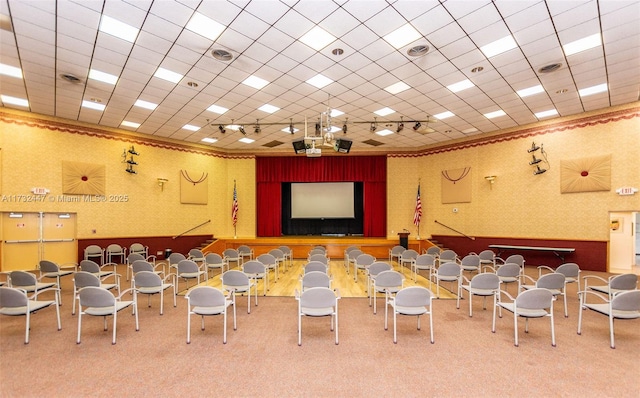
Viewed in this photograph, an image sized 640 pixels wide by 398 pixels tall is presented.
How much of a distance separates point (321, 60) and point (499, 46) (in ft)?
12.1

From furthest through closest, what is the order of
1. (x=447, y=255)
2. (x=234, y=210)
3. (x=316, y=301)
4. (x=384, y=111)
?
1. (x=234, y=210)
2. (x=384, y=111)
3. (x=447, y=255)
4. (x=316, y=301)

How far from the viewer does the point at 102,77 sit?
7.59 m

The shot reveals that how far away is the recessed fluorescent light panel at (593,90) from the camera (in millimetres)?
8320

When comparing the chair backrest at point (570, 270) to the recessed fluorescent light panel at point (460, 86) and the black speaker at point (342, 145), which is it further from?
the black speaker at point (342, 145)

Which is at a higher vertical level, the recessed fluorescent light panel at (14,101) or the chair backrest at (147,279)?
the recessed fluorescent light panel at (14,101)

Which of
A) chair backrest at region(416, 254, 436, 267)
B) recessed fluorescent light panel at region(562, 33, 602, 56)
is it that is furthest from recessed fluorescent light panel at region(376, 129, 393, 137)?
recessed fluorescent light panel at region(562, 33, 602, 56)

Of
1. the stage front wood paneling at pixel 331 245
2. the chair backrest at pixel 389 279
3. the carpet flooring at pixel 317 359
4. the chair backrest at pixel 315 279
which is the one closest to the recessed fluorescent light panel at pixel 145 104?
the carpet flooring at pixel 317 359

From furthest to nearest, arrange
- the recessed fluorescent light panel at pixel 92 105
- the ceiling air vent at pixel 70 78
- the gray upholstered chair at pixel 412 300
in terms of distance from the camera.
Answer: the recessed fluorescent light panel at pixel 92 105 < the ceiling air vent at pixel 70 78 < the gray upholstered chair at pixel 412 300

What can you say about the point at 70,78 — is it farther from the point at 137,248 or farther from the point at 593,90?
the point at 593,90

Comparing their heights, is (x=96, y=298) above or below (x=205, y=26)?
below

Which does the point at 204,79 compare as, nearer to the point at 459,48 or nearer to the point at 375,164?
the point at 459,48

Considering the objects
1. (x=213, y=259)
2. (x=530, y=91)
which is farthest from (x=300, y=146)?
(x=530, y=91)

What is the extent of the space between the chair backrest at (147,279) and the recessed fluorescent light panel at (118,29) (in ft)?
14.6

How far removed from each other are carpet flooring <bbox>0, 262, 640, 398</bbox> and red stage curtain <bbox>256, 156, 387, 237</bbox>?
10436 mm
